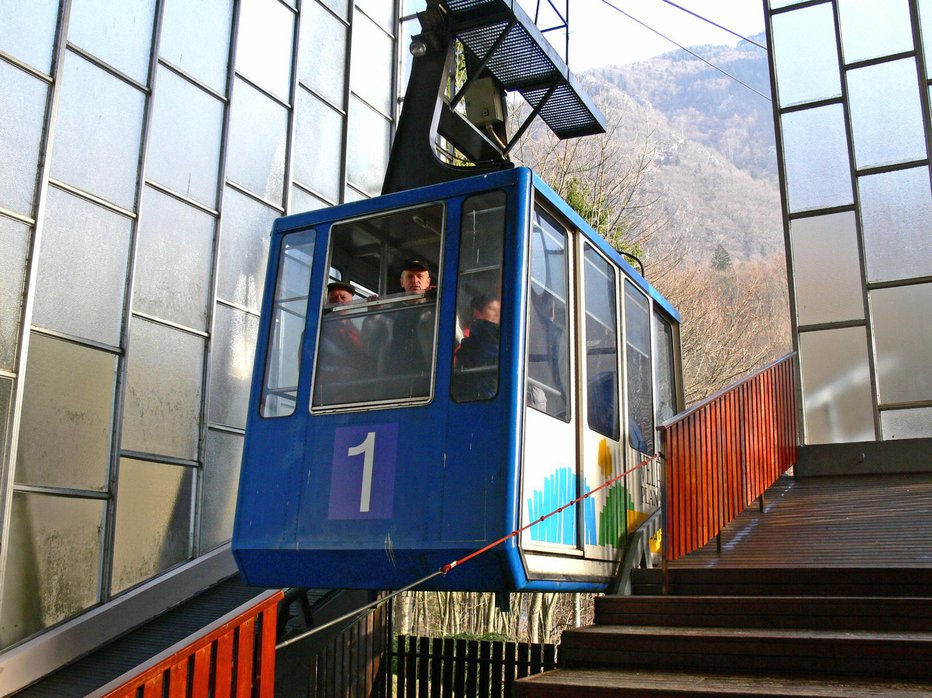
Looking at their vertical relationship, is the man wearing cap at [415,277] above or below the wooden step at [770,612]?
above

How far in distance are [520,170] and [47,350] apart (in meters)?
3.84

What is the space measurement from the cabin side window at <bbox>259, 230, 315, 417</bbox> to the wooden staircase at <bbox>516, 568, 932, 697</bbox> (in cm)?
227

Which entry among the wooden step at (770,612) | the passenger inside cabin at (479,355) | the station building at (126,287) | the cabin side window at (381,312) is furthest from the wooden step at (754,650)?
the station building at (126,287)

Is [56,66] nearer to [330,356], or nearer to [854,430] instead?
[330,356]

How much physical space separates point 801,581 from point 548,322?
2086 millimetres

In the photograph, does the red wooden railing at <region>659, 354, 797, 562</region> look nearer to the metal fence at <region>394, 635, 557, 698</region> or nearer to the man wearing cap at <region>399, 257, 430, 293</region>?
the man wearing cap at <region>399, 257, 430, 293</region>

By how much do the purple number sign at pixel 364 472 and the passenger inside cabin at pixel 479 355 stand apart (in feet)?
1.56

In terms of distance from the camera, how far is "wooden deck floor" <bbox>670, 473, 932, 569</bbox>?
5973mm

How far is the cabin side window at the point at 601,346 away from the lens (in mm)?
6254

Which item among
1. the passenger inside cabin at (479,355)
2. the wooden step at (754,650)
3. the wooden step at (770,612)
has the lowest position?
the wooden step at (754,650)

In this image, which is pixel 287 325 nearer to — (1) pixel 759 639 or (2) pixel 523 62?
(2) pixel 523 62

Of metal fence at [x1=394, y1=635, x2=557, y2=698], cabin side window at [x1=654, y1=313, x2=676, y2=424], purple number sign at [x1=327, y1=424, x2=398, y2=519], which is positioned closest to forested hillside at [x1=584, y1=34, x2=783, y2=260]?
cabin side window at [x1=654, y1=313, x2=676, y2=424]

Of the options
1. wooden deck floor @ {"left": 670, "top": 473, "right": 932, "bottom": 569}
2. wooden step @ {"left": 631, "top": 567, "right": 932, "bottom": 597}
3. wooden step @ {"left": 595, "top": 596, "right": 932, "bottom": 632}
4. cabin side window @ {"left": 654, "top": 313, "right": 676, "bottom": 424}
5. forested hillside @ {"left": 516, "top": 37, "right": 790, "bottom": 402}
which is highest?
forested hillside @ {"left": 516, "top": 37, "right": 790, "bottom": 402}

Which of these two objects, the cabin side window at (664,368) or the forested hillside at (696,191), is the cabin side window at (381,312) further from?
the forested hillside at (696,191)
